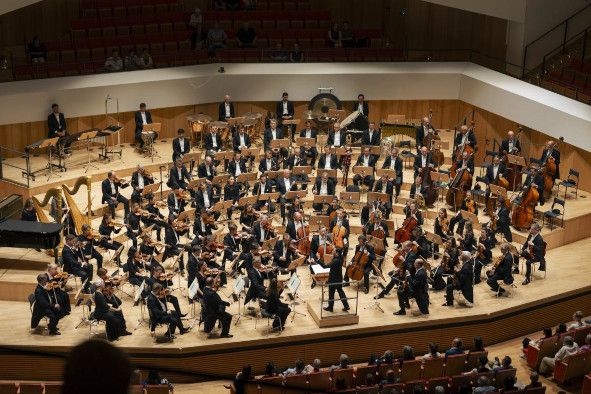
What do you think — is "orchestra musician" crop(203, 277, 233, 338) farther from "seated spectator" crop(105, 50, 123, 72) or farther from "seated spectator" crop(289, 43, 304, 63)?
"seated spectator" crop(289, 43, 304, 63)

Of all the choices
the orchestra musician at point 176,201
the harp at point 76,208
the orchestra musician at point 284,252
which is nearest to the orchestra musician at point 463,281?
the orchestra musician at point 284,252

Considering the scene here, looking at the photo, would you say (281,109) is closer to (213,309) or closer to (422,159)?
(422,159)

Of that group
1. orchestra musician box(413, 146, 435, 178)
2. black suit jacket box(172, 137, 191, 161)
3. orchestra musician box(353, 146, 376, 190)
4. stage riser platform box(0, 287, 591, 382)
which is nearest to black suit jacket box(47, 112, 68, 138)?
black suit jacket box(172, 137, 191, 161)

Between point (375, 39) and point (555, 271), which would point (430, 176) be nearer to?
point (555, 271)

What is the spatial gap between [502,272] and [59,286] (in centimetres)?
688

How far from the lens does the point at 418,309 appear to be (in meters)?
13.3

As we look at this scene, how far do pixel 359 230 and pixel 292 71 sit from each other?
543 cm

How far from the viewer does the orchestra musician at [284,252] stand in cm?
1383

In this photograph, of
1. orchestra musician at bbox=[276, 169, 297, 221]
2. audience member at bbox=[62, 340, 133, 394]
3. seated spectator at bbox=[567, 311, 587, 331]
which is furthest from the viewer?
orchestra musician at bbox=[276, 169, 297, 221]

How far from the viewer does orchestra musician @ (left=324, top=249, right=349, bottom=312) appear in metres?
12.7

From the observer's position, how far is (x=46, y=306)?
11953 mm

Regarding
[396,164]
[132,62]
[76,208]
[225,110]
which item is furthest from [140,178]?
[396,164]

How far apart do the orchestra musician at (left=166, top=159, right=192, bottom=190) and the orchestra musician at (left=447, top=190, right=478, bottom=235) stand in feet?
16.9

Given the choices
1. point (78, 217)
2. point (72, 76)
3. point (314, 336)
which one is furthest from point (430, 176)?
point (72, 76)
